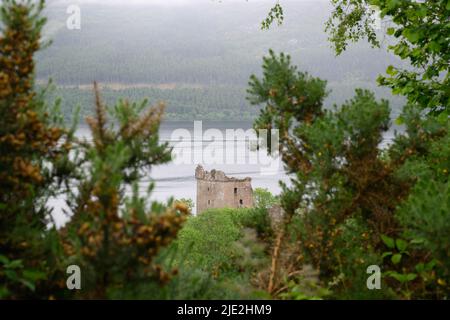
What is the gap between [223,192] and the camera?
70.7 meters

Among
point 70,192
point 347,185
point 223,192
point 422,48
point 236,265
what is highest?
point 223,192

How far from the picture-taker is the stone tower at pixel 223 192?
70.0 metres

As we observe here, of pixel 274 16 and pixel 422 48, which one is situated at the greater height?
pixel 274 16

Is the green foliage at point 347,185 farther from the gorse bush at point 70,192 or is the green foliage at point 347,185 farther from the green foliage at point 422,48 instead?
the green foliage at point 422,48

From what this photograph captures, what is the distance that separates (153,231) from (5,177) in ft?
3.94

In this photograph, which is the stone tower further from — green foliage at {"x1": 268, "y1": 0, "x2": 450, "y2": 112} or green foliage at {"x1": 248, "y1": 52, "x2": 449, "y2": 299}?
green foliage at {"x1": 248, "y1": 52, "x2": 449, "y2": 299}

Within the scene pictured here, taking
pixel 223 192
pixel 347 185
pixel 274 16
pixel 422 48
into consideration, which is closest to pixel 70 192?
pixel 347 185

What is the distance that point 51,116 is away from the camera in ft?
14.0

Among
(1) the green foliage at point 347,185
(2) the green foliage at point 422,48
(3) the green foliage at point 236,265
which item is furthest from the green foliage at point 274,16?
(1) the green foliage at point 347,185

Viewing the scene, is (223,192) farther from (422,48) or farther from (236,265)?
(236,265)
